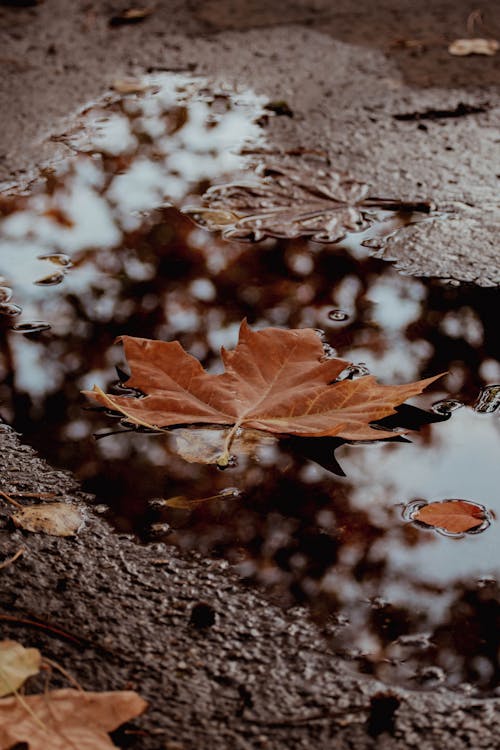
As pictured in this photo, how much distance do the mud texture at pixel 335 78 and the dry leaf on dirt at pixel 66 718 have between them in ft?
4.16

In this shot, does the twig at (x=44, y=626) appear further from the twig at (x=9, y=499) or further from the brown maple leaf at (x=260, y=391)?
the brown maple leaf at (x=260, y=391)

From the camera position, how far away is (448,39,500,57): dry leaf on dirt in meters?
3.37

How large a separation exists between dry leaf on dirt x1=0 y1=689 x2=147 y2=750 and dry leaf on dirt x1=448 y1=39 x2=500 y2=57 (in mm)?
2841

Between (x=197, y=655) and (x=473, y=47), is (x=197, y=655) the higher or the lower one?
the lower one

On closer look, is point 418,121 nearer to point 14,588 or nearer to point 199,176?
point 199,176

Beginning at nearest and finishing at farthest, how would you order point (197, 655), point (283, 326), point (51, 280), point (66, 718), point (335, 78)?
point (66, 718) < point (197, 655) < point (283, 326) < point (51, 280) < point (335, 78)

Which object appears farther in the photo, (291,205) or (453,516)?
(291,205)

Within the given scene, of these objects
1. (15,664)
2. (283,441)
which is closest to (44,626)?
(15,664)

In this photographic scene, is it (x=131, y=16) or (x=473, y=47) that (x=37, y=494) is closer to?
(x=473, y=47)

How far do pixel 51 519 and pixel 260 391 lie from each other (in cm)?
39

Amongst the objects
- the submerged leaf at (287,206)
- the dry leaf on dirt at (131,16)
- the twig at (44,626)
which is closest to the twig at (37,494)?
the twig at (44,626)

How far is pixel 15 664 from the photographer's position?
1.15 m

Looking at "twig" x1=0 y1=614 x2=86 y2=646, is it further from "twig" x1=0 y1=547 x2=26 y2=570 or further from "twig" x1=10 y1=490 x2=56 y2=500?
"twig" x1=10 y1=490 x2=56 y2=500

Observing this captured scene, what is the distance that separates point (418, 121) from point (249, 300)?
1185 mm
